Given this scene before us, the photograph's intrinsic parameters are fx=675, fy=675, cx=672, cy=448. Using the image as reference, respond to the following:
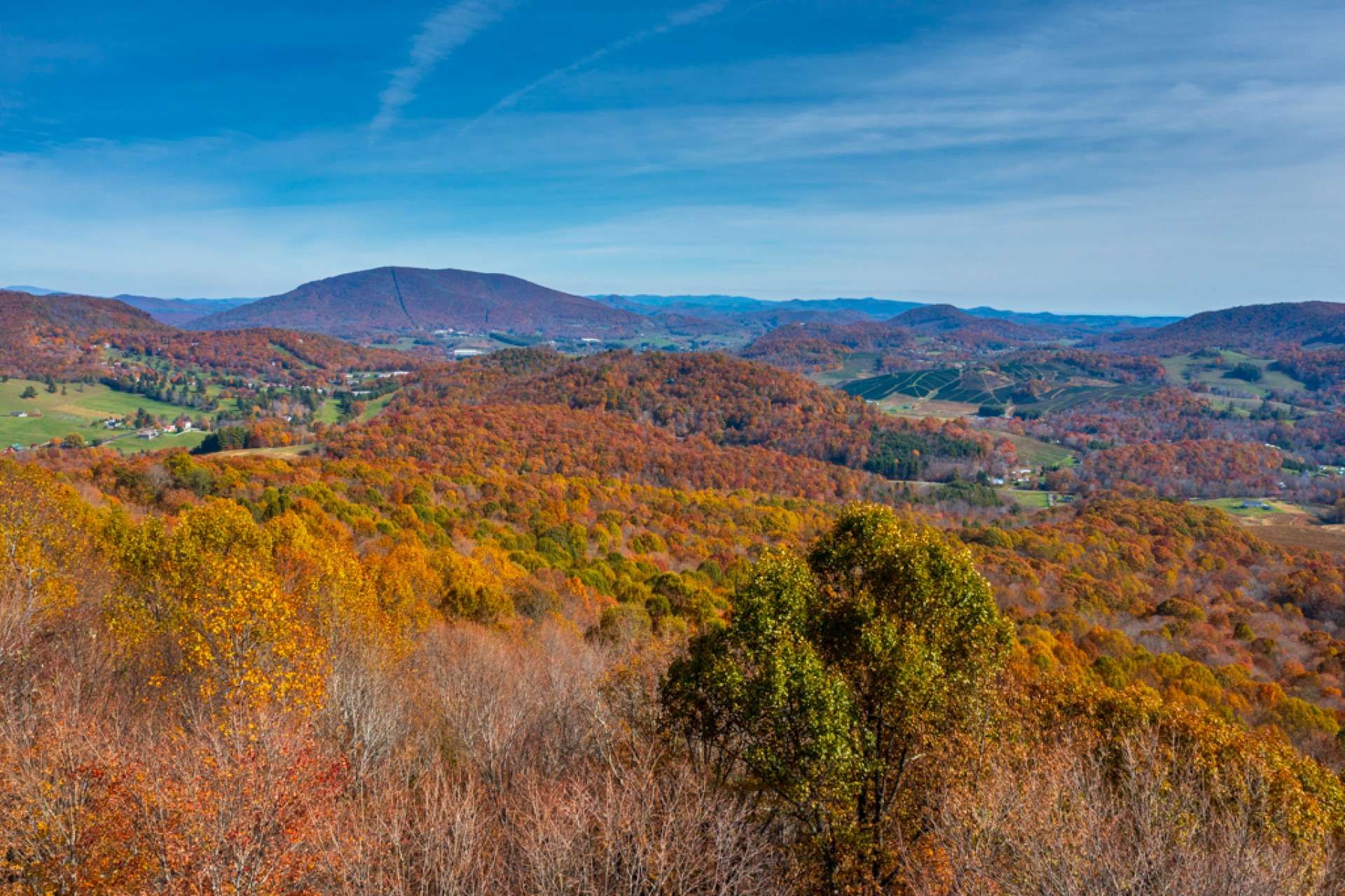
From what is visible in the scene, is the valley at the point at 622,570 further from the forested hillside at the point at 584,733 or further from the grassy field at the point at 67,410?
the grassy field at the point at 67,410

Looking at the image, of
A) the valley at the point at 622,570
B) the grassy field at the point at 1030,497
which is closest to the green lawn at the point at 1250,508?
the valley at the point at 622,570

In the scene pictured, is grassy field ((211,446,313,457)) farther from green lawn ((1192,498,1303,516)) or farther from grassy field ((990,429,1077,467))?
grassy field ((990,429,1077,467))

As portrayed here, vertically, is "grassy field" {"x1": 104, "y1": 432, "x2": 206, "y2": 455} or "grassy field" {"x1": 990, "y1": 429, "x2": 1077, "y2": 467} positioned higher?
"grassy field" {"x1": 104, "y1": 432, "x2": 206, "y2": 455}

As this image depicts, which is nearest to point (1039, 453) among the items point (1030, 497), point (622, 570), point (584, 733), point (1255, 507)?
point (1030, 497)

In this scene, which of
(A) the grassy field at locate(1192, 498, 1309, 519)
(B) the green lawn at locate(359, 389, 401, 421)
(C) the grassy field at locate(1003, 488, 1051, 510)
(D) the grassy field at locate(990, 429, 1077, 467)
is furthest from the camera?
(D) the grassy field at locate(990, 429, 1077, 467)

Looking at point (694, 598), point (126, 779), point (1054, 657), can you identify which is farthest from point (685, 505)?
point (126, 779)

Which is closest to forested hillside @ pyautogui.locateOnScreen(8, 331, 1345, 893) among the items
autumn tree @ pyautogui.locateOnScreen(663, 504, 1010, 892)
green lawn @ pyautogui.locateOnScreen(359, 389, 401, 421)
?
autumn tree @ pyautogui.locateOnScreen(663, 504, 1010, 892)

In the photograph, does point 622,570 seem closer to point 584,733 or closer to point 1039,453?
point 584,733
